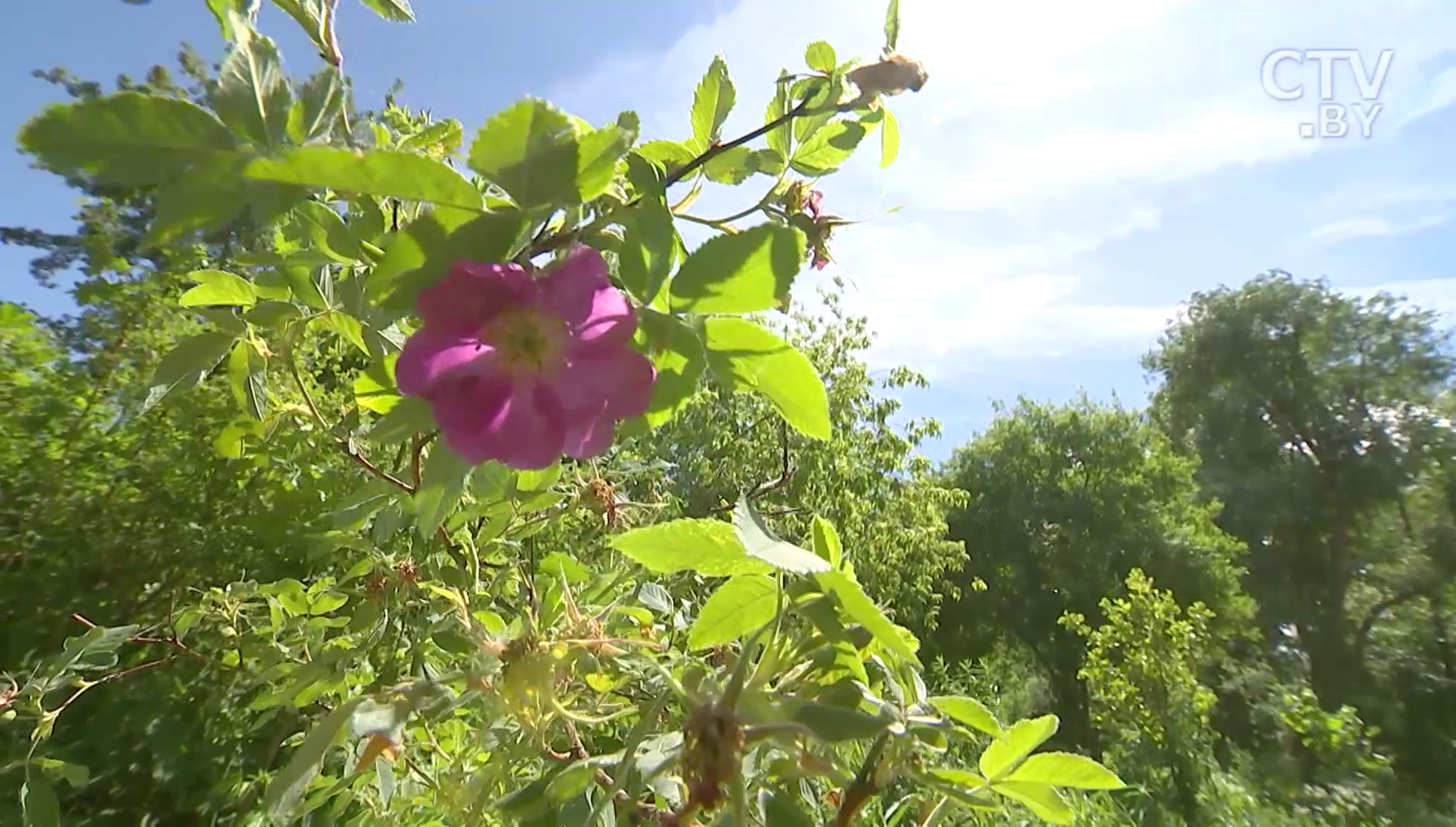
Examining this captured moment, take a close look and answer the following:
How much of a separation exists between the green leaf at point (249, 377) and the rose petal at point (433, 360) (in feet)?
0.95

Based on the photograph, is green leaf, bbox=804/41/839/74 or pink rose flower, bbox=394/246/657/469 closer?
pink rose flower, bbox=394/246/657/469

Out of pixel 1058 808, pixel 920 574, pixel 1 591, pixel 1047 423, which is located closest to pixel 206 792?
pixel 1 591

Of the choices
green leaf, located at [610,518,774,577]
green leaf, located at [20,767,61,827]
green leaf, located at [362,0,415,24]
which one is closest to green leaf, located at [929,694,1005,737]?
green leaf, located at [610,518,774,577]

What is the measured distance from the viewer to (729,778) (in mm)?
271

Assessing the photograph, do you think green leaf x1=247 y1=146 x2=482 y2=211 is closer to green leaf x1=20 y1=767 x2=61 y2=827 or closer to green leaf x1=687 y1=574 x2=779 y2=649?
green leaf x1=687 y1=574 x2=779 y2=649

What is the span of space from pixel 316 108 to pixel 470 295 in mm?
88

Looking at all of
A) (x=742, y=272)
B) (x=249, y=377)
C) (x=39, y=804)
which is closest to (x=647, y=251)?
(x=742, y=272)

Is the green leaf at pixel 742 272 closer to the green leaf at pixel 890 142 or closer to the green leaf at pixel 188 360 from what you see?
the green leaf at pixel 890 142

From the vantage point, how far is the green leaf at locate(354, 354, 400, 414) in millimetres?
382

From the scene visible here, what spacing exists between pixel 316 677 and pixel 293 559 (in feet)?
3.58

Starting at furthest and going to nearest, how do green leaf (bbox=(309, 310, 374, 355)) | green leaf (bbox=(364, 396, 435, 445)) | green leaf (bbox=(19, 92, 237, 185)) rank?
green leaf (bbox=(309, 310, 374, 355))
green leaf (bbox=(364, 396, 435, 445))
green leaf (bbox=(19, 92, 237, 185))

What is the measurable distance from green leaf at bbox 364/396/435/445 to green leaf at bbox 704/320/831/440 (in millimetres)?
117

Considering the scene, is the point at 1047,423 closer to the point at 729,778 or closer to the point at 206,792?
the point at 206,792

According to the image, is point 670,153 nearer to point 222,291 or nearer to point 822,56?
point 822,56
